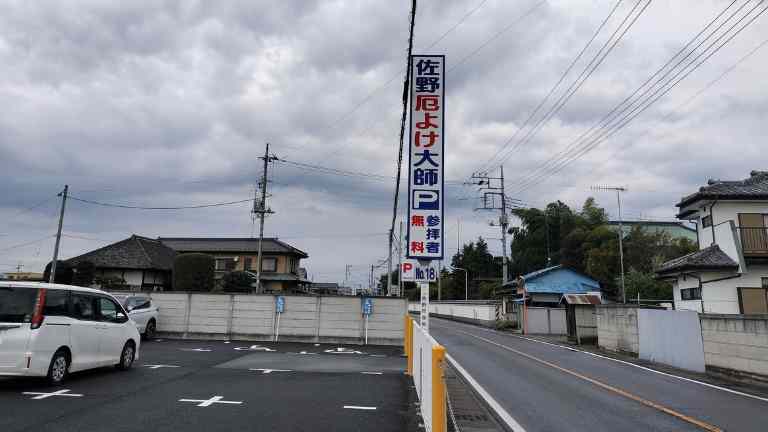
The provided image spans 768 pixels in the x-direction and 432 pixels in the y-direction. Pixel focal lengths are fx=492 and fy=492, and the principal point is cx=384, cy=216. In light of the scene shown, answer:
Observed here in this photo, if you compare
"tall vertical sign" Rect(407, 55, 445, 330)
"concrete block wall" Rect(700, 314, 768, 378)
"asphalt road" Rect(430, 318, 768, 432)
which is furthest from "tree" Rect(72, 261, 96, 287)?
"concrete block wall" Rect(700, 314, 768, 378)

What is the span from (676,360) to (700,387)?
4.17 meters

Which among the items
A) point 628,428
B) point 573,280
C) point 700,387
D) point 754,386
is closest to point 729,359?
point 754,386


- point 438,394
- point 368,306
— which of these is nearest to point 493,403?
point 438,394

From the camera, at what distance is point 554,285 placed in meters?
36.8

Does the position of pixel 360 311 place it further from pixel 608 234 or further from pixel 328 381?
pixel 608 234

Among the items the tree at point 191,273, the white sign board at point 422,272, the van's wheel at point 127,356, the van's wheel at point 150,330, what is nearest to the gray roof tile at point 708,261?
the white sign board at point 422,272

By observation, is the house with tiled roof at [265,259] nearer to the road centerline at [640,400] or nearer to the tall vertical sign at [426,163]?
the road centerline at [640,400]

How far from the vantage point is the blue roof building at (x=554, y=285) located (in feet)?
120

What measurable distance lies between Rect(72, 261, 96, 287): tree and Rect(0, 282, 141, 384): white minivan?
2713 cm

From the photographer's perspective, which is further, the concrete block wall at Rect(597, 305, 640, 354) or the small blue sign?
Answer: the small blue sign

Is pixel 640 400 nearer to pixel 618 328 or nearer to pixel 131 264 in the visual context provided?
pixel 618 328

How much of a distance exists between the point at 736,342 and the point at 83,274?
3574 cm

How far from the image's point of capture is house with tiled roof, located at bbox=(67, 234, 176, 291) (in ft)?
129

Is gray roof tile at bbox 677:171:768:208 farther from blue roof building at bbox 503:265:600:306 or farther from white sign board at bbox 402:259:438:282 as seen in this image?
white sign board at bbox 402:259:438:282
